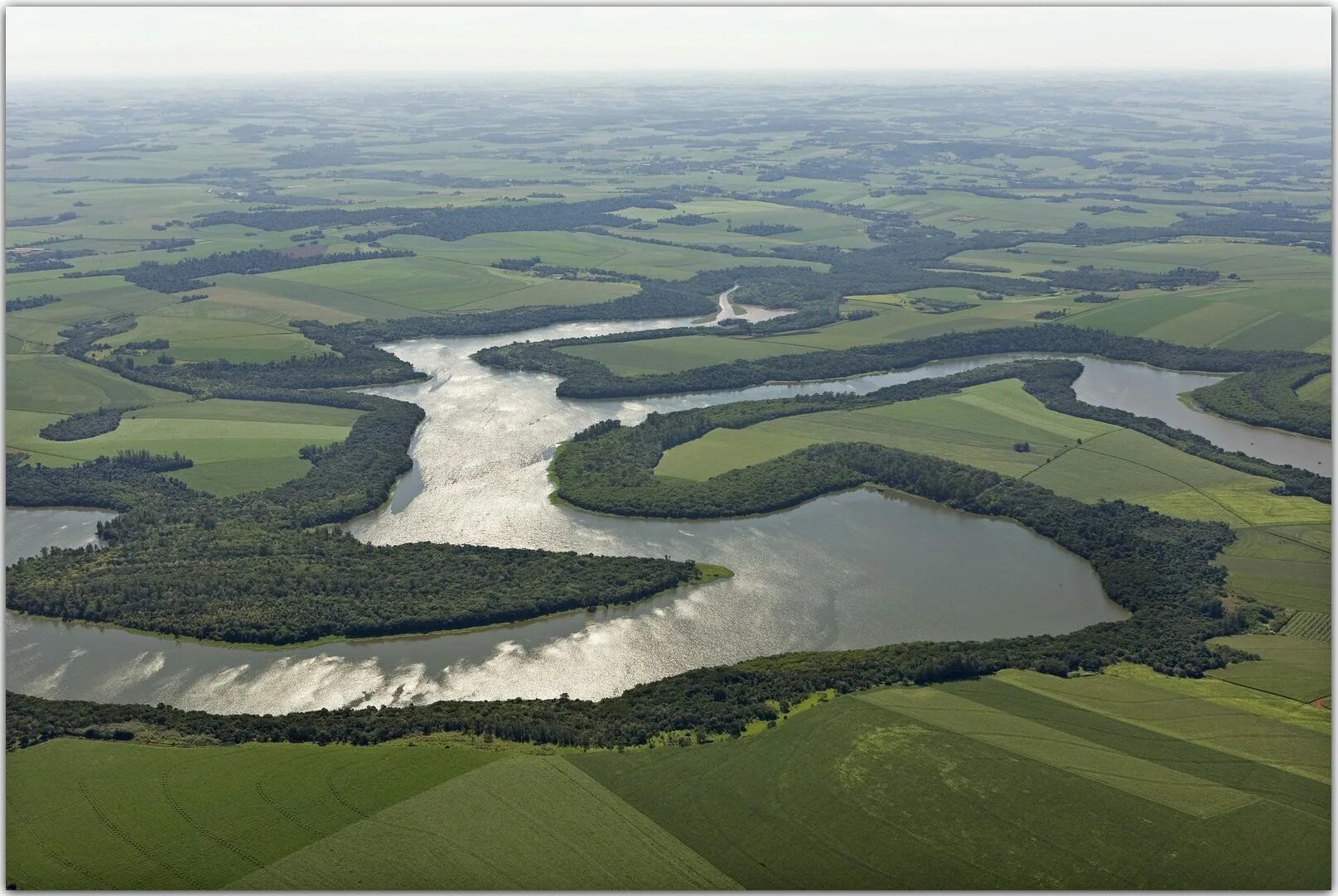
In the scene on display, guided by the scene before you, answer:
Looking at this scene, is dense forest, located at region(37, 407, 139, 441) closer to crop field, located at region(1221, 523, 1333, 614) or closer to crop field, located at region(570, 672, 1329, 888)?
crop field, located at region(570, 672, 1329, 888)

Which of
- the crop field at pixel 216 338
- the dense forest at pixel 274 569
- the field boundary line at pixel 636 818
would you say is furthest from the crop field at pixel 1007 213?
the field boundary line at pixel 636 818

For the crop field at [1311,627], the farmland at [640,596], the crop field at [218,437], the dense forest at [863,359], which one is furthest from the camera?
the dense forest at [863,359]

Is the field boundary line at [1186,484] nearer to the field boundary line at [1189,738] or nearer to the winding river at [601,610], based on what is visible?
the winding river at [601,610]

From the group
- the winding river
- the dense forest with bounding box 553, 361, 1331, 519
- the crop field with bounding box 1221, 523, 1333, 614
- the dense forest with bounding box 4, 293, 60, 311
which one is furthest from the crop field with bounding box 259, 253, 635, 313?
the crop field with bounding box 1221, 523, 1333, 614

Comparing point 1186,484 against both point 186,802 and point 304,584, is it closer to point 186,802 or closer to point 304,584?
point 304,584

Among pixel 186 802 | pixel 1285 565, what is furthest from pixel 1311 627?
pixel 186 802
